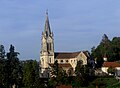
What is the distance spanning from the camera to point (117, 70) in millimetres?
109500

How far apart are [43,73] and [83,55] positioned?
491 inches

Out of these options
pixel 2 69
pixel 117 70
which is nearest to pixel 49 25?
pixel 117 70

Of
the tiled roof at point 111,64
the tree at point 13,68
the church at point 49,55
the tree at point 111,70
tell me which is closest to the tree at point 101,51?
the church at point 49,55

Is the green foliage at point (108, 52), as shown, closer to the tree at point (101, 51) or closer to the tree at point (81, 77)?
the tree at point (101, 51)

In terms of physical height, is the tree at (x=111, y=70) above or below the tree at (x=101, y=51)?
below

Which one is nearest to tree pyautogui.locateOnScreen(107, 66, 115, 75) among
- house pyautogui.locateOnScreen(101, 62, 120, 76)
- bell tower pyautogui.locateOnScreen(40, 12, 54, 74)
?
house pyautogui.locateOnScreen(101, 62, 120, 76)

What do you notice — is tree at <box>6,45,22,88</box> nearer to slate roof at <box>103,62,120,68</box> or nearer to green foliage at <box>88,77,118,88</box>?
green foliage at <box>88,77,118,88</box>

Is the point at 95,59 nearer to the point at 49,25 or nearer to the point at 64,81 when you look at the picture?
the point at 49,25

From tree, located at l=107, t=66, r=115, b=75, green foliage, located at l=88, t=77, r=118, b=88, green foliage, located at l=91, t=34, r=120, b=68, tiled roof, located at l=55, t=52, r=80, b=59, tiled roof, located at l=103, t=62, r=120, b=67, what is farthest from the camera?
green foliage, located at l=91, t=34, r=120, b=68

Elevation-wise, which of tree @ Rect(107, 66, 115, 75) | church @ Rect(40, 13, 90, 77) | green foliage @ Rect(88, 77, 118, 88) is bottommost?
green foliage @ Rect(88, 77, 118, 88)

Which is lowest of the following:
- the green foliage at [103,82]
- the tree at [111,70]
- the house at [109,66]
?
the green foliage at [103,82]

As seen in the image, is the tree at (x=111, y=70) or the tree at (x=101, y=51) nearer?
the tree at (x=111, y=70)

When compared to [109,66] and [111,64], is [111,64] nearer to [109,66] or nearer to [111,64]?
[111,64]

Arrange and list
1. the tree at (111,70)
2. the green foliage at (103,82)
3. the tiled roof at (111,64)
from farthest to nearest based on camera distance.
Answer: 1. the tiled roof at (111,64)
2. the tree at (111,70)
3. the green foliage at (103,82)
